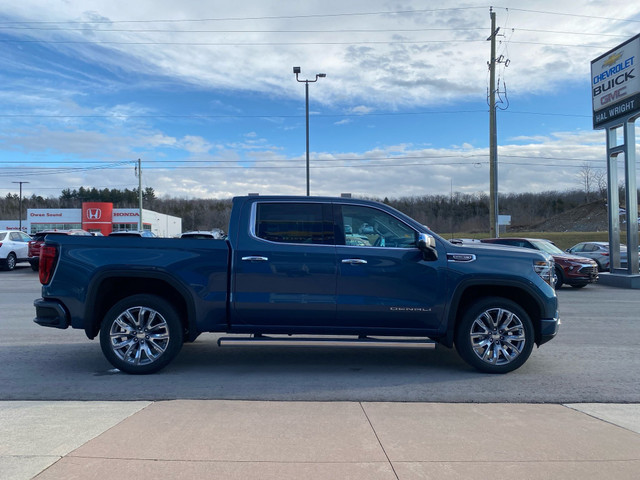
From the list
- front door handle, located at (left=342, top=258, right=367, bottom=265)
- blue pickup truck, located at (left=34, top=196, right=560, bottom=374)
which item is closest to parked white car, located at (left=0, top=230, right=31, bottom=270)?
blue pickup truck, located at (left=34, top=196, right=560, bottom=374)

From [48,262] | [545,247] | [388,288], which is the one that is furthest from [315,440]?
[545,247]

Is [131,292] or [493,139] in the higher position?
[493,139]

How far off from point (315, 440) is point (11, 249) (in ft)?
80.0

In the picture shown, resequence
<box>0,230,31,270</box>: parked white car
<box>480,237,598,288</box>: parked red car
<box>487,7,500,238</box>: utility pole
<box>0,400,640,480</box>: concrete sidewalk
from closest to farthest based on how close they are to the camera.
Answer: <box>0,400,640,480</box>: concrete sidewalk
<box>480,237,598,288</box>: parked red car
<box>0,230,31,270</box>: parked white car
<box>487,7,500,238</box>: utility pole

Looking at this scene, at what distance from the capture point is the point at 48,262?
6375 mm

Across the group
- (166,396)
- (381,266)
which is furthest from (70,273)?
(381,266)

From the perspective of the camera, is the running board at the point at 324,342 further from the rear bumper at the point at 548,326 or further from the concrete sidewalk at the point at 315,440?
the rear bumper at the point at 548,326

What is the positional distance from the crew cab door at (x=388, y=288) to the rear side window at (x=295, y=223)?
1.05ft

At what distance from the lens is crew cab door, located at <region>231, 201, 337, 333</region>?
6.26 meters

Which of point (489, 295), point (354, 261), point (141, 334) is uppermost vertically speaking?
point (354, 261)

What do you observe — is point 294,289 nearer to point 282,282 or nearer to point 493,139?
point 282,282

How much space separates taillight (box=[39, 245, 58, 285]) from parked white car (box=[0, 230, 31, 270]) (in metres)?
20.4

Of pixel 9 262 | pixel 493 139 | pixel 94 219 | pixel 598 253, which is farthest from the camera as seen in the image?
pixel 94 219

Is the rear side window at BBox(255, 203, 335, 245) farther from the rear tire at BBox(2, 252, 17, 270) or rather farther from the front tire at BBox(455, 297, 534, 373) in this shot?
the rear tire at BBox(2, 252, 17, 270)
